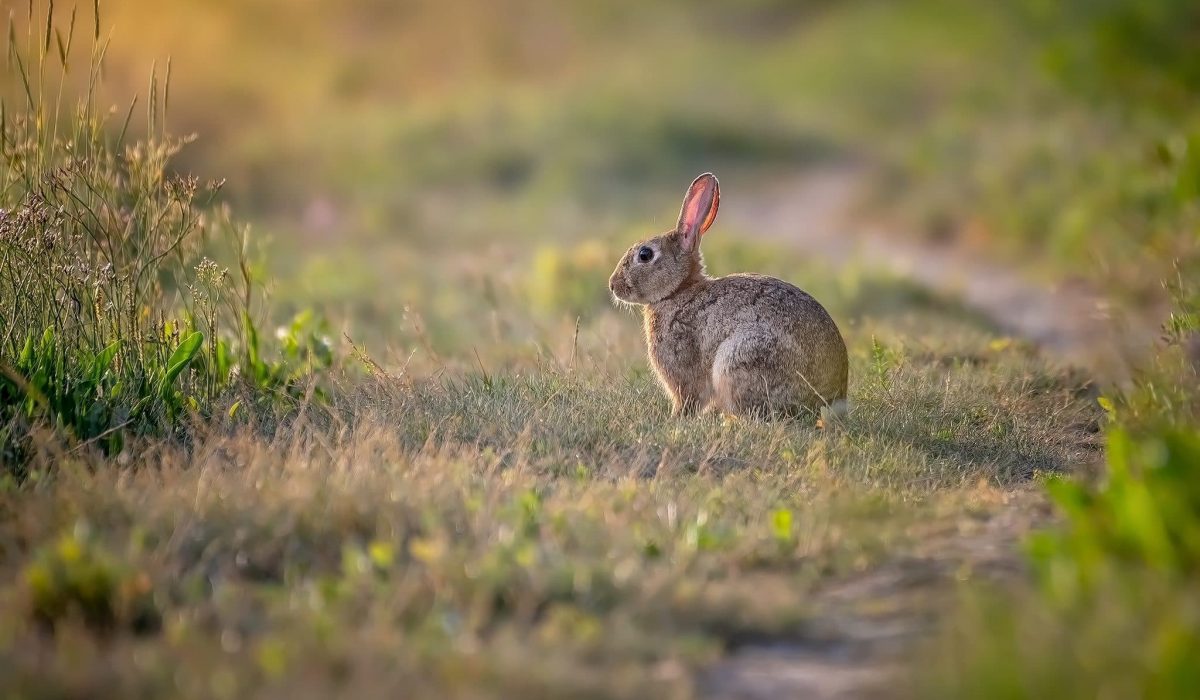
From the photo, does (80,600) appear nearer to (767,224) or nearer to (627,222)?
(627,222)

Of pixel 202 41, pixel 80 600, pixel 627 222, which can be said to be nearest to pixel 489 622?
pixel 80 600

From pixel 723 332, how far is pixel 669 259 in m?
0.67

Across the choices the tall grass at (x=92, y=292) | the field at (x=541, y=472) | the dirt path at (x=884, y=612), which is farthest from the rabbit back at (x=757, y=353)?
the tall grass at (x=92, y=292)

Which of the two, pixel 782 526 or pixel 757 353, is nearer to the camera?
pixel 782 526

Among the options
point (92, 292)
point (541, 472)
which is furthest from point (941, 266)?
point (92, 292)

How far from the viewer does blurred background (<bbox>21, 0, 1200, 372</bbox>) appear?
417 inches

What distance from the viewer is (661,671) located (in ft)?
10.5

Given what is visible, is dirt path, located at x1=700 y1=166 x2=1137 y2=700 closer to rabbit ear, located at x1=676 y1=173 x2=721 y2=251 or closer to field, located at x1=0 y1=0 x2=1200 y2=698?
field, located at x1=0 y1=0 x2=1200 y2=698

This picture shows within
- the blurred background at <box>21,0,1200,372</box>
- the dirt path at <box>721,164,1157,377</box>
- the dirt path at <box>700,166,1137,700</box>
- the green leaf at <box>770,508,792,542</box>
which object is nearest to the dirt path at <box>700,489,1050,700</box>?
the dirt path at <box>700,166,1137,700</box>

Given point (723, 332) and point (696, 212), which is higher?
point (696, 212)

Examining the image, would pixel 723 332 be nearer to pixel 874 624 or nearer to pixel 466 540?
pixel 466 540

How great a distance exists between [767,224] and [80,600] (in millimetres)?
13336

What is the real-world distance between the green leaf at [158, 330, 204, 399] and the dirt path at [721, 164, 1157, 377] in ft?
12.8

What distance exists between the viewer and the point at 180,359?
5312mm
